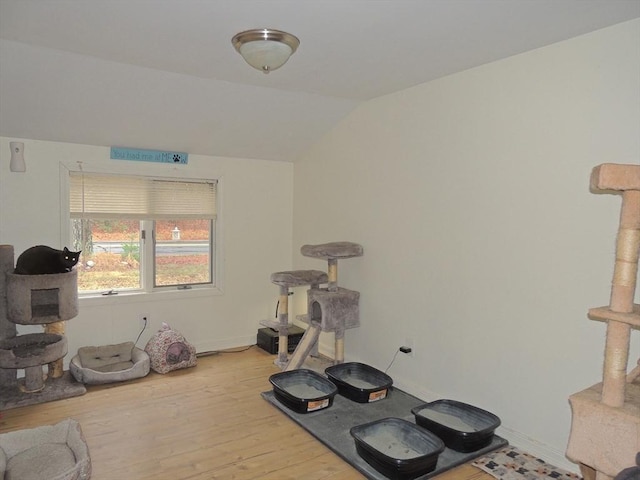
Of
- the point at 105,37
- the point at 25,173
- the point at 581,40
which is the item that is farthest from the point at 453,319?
the point at 25,173

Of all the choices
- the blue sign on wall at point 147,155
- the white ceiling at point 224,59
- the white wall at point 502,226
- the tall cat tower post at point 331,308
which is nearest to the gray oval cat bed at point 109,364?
the tall cat tower post at point 331,308

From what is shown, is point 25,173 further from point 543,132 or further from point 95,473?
point 543,132

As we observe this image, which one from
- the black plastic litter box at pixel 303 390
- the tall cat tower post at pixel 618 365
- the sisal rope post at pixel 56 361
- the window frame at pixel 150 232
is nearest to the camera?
the tall cat tower post at pixel 618 365

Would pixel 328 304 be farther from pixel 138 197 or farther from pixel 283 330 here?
pixel 138 197

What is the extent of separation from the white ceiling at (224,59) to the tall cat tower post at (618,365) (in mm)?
878

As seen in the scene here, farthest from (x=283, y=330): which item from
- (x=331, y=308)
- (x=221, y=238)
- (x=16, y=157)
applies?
(x=16, y=157)

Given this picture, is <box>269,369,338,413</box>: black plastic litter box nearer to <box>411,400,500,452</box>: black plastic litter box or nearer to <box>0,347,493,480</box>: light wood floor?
<box>0,347,493,480</box>: light wood floor

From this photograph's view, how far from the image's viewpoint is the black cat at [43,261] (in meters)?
3.26

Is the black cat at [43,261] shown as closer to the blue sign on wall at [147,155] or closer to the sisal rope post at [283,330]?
the blue sign on wall at [147,155]

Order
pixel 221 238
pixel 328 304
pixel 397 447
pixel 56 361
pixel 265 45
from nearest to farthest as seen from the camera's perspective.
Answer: pixel 265 45, pixel 397 447, pixel 56 361, pixel 328 304, pixel 221 238

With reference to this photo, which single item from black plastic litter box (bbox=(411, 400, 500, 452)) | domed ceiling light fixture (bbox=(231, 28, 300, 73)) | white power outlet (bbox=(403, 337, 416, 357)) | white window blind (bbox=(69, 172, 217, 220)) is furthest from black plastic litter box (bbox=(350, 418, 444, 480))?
white window blind (bbox=(69, 172, 217, 220))

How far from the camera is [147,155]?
402 cm

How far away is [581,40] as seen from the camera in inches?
93.5

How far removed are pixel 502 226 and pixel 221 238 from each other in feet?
8.87
